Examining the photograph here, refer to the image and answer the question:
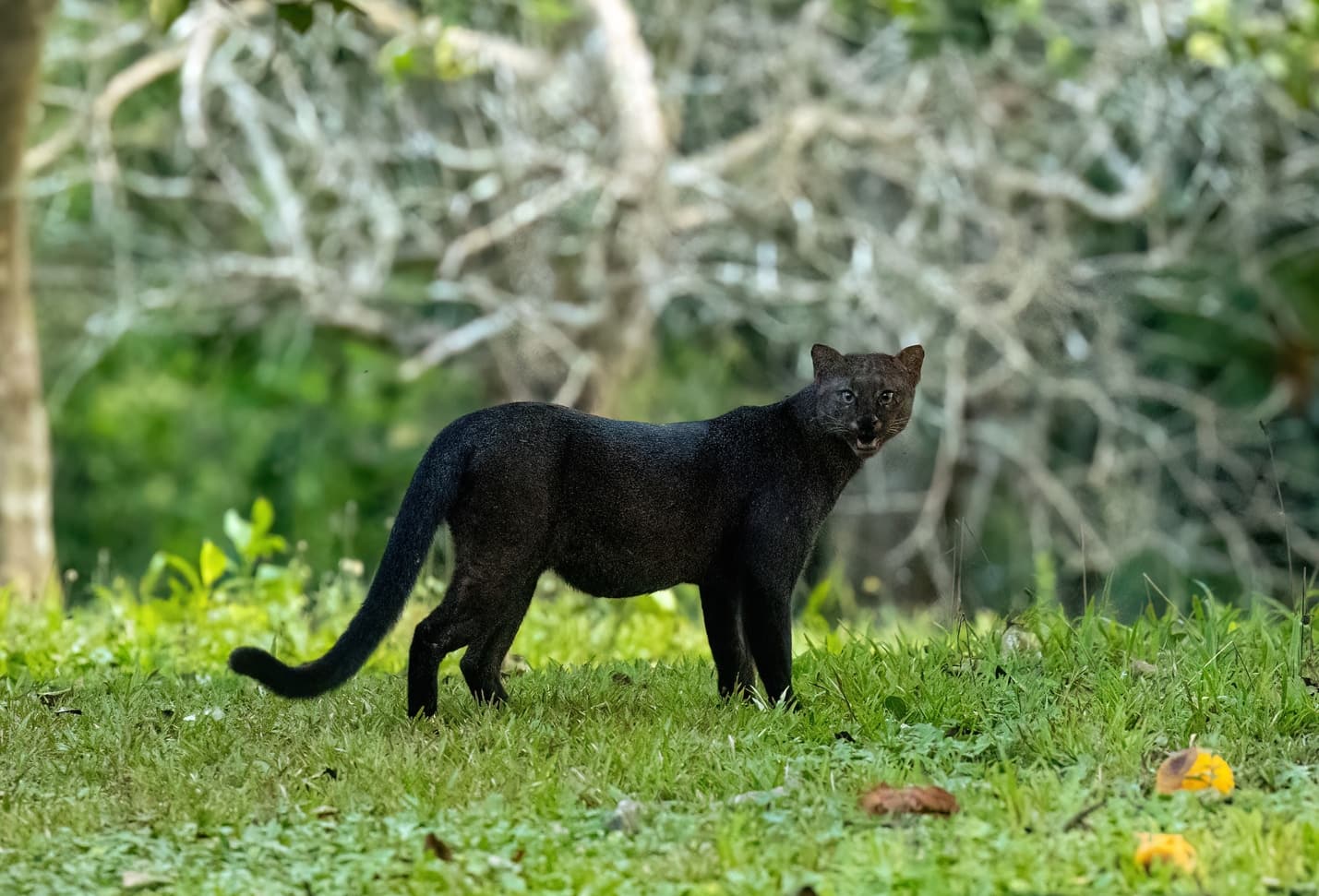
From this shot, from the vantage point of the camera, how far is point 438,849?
3.57 meters

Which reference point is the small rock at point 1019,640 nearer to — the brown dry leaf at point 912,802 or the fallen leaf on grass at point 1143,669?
the fallen leaf on grass at point 1143,669

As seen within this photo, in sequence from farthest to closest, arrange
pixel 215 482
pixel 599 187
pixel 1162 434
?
pixel 215 482 → pixel 1162 434 → pixel 599 187

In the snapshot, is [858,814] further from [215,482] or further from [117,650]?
[215,482]

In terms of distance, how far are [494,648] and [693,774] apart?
105 cm

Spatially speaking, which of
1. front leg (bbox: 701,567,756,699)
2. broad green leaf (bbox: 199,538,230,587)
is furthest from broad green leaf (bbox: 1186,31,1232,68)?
broad green leaf (bbox: 199,538,230,587)

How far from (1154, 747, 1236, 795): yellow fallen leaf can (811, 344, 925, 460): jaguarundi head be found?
4.66ft

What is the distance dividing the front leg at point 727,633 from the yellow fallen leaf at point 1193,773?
4.82 feet

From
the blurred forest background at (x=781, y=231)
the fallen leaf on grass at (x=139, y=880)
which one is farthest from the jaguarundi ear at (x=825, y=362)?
the blurred forest background at (x=781, y=231)

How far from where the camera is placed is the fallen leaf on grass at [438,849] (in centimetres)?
356

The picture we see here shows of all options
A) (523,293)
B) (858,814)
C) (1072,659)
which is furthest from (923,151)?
(858,814)

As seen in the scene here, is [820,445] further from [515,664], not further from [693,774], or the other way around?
[515,664]

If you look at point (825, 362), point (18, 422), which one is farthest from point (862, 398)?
point (18, 422)

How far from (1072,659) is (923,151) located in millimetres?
6219

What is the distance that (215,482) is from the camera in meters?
15.6
